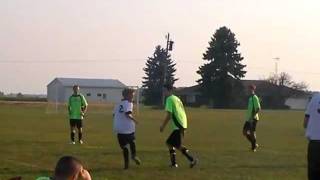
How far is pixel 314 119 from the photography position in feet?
34.0

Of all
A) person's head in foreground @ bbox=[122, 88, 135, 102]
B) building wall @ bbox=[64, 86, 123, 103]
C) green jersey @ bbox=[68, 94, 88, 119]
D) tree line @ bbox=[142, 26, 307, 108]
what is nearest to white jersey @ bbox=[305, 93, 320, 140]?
person's head in foreground @ bbox=[122, 88, 135, 102]

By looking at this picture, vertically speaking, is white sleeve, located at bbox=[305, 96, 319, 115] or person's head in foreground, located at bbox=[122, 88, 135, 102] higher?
person's head in foreground, located at bbox=[122, 88, 135, 102]

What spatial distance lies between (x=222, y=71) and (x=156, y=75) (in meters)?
16.6

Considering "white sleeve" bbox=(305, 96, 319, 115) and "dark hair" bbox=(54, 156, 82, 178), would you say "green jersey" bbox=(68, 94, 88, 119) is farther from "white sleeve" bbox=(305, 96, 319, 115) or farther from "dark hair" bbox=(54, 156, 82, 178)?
"dark hair" bbox=(54, 156, 82, 178)

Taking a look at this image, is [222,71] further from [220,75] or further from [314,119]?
[314,119]

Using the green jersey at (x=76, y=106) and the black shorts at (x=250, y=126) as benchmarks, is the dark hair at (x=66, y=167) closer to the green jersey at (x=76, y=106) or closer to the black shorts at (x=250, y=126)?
the black shorts at (x=250, y=126)

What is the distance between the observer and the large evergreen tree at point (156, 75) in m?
106

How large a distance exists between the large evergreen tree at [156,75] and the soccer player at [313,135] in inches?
3572

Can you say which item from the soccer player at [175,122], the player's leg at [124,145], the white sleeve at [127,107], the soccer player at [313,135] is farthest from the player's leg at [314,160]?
the white sleeve at [127,107]

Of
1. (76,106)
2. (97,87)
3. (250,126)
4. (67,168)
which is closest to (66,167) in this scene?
(67,168)

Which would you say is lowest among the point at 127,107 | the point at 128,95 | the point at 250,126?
the point at 250,126

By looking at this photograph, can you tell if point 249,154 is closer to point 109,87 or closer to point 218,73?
point 218,73

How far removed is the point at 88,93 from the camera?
5059 inches

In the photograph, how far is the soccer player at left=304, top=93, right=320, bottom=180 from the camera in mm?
10219
